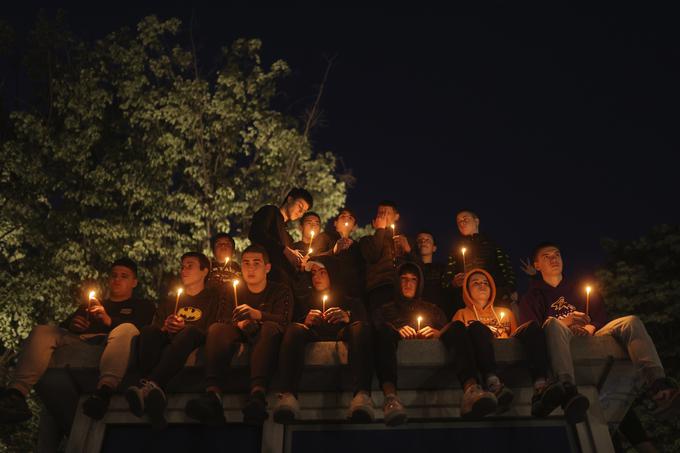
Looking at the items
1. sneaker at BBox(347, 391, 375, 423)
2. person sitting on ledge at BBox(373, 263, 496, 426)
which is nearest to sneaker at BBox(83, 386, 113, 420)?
sneaker at BBox(347, 391, 375, 423)

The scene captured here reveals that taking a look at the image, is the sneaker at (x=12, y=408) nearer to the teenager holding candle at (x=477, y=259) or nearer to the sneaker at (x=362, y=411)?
the sneaker at (x=362, y=411)

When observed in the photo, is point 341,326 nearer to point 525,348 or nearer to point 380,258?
point 525,348

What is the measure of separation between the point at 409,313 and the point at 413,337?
862 millimetres

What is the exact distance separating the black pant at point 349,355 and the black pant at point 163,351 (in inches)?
35.7

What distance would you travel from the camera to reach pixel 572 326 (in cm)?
632

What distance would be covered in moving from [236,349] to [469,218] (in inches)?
162

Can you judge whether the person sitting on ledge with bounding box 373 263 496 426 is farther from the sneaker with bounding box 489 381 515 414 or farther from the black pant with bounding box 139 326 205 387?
the black pant with bounding box 139 326 205 387

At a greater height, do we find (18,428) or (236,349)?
(18,428)

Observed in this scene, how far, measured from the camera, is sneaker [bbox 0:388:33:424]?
17.1ft

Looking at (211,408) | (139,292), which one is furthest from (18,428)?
(211,408)

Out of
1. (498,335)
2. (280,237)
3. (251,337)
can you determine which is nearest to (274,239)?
(280,237)

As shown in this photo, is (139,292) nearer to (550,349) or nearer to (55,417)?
(55,417)

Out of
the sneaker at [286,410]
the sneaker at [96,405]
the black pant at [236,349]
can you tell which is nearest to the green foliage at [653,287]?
the black pant at [236,349]

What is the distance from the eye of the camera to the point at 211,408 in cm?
517
